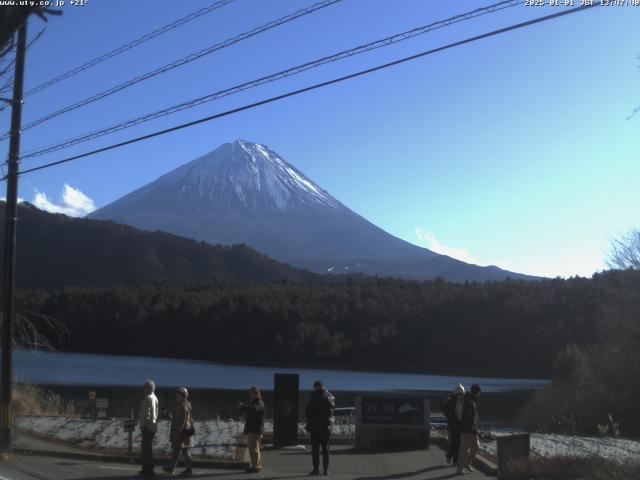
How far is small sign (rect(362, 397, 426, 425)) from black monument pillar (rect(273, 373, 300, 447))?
136 cm

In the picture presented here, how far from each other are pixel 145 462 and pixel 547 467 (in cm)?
577

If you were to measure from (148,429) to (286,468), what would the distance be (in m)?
2.56

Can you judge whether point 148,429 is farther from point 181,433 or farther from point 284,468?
point 284,468

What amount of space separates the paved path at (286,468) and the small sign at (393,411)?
84 centimetres

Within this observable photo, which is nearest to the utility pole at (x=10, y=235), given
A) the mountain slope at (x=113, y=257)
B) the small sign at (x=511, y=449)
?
the small sign at (x=511, y=449)

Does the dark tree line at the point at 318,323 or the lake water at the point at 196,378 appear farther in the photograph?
the dark tree line at the point at 318,323

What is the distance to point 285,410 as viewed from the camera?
627 inches

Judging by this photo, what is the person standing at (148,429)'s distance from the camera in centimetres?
1216

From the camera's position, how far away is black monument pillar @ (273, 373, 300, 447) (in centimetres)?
1594

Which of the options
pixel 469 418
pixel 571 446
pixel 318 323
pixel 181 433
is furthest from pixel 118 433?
pixel 318 323

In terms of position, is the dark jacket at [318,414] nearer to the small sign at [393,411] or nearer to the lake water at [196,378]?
the small sign at [393,411]

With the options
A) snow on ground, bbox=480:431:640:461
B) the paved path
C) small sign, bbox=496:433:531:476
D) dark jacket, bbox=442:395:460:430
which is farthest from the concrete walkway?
snow on ground, bbox=480:431:640:461

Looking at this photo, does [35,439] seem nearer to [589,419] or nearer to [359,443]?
[359,443]

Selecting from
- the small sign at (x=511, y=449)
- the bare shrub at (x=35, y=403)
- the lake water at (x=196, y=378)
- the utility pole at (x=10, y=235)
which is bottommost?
the lake water at (x=196, y=378)
